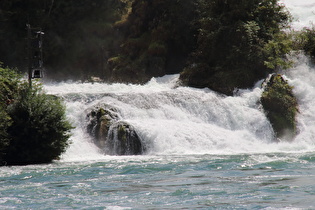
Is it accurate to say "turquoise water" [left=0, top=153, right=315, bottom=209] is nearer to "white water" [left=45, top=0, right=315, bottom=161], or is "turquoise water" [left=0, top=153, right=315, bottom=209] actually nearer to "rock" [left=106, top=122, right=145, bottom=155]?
"rock" [left=106, top=122, right=145, bottom=155]

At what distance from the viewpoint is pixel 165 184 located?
700 inches

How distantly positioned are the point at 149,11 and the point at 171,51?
13.3ft

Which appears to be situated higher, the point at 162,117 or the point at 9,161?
the point at 162,117

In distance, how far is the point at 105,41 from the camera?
51375 millimetres

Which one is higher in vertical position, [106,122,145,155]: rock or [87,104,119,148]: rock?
[87,104,119,148]: rock

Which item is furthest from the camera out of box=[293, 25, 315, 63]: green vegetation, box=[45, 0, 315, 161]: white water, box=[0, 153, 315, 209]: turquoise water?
box=[293, 25, 315, 63]: green vegetation

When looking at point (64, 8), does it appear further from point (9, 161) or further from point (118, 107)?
point (9, 161)

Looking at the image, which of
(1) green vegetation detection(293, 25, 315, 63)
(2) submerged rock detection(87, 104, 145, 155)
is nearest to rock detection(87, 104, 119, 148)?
(2) submerged rock detection(87, 104, 145, 155)

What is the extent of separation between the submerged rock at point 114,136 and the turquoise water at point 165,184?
2782 millimetres

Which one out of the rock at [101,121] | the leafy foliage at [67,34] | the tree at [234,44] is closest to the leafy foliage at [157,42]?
the leafy foliage at [67,34]

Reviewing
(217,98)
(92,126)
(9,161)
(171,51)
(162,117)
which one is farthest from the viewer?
(171,51)

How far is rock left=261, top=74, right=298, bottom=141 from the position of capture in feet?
113

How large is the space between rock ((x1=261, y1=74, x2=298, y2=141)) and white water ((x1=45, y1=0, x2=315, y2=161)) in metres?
0.49

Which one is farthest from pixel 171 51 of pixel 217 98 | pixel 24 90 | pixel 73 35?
pixel 24 90
